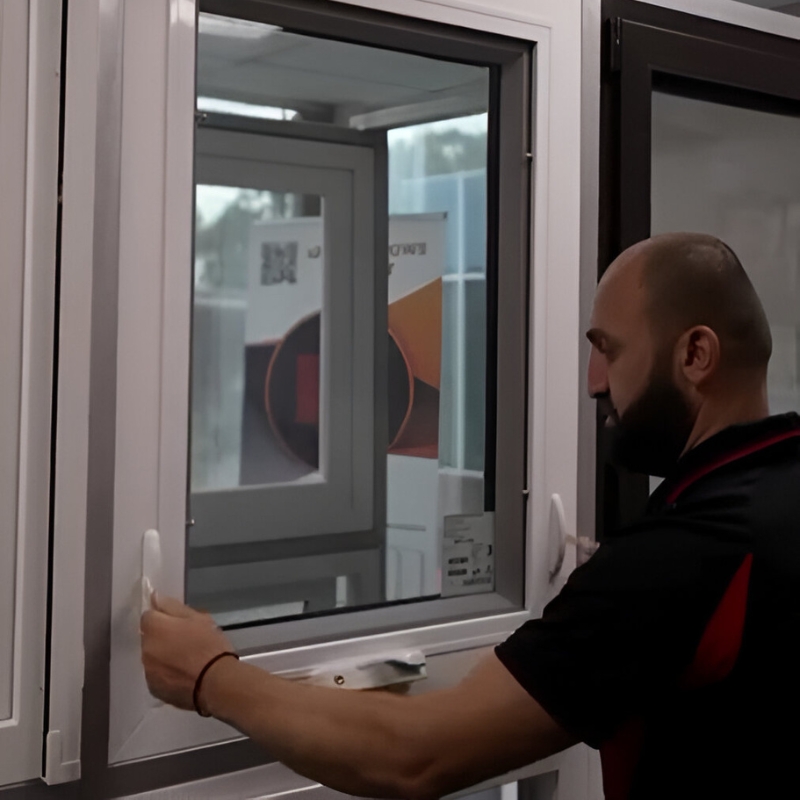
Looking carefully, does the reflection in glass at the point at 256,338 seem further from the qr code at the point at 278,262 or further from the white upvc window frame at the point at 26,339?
the white upvc window frame at the point at 26,339

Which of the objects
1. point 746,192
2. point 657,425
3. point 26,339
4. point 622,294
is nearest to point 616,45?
point 746,192

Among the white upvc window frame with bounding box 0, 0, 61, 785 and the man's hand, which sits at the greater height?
the white upvc window frame with bounding box 0, 0, 61, 785

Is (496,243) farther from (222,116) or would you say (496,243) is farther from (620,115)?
(222,116)

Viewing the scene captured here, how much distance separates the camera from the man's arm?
3.30ft

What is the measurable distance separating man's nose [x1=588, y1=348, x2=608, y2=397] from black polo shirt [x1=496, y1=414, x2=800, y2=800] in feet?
0.78

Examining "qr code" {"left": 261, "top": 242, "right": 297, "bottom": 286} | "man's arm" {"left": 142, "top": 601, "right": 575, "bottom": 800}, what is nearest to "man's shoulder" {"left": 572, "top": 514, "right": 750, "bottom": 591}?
"man's arm" {"left": 142, "top": 601, "right": 575, "bottom": 800}

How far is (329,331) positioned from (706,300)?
52.8 inches

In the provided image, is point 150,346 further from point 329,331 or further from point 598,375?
point 329,331

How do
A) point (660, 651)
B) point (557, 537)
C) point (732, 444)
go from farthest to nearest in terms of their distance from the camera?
point (557, 537) → point (732, 444) → point (660, 651)

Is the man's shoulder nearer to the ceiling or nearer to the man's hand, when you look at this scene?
the man's hand

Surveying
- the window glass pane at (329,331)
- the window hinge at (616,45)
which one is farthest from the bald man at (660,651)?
the window hinge at (616,45)

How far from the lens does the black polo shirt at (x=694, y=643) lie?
0.98 meters

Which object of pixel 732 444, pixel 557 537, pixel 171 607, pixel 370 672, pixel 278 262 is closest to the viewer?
pixel 732 444

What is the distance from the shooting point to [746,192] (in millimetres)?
1949
